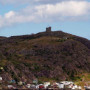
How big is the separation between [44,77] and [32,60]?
61.8 ft

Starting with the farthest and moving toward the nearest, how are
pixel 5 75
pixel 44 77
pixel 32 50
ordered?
1. pixel 32 50
2. pixel 44 77
3. pixel 5 75

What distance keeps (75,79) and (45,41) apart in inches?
1812

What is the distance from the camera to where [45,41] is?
190125 mm

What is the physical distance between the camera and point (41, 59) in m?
166

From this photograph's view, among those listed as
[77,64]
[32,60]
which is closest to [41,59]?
[32,60]

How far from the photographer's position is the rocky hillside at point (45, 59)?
146m

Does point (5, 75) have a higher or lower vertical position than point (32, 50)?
lower

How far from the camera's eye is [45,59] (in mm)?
166250

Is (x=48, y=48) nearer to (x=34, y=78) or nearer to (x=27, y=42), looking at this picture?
(x=27, y=42)

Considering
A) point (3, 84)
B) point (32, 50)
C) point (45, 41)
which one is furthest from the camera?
point (45, 41)

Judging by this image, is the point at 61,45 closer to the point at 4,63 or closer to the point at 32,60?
the point at 32,60

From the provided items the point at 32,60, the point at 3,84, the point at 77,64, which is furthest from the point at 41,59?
the point at 3,84

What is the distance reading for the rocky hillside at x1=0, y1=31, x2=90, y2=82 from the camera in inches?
5763

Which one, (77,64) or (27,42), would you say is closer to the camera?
(77,64)
